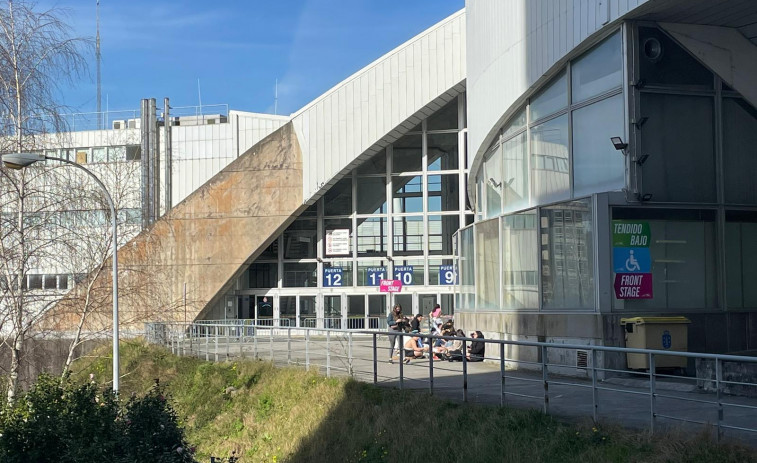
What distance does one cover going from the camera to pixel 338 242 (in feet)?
172

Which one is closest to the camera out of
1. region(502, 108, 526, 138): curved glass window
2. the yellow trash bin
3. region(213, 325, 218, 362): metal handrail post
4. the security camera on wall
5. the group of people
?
the yellow trash bin

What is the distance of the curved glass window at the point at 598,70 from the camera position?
1895cm

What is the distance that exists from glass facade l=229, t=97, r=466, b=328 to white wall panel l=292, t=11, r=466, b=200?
110 inches

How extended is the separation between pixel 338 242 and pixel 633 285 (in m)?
34.9

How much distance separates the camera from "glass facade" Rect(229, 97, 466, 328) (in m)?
50.8

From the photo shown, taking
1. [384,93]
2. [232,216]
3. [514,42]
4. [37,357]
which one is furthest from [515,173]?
[232,216]

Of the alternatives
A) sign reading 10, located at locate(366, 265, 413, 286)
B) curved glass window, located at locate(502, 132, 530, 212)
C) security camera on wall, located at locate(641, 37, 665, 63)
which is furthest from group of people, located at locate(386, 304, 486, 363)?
sign reading 10, located at locate(366, 265, 413, 286)

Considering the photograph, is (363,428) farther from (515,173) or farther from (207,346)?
(207,346)

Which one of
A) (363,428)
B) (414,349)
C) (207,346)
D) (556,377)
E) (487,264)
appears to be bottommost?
(363,428)

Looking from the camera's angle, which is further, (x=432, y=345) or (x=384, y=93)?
(x=384, y=93)

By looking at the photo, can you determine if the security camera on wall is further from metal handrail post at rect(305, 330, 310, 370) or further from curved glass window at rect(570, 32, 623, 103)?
metal handrail post at rect(305, 330, 310, 370)

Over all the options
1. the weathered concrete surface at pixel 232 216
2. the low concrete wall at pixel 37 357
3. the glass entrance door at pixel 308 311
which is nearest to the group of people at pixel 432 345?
the low concrete wall at pixel 37 357

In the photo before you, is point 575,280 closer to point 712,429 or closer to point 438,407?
point 438,407

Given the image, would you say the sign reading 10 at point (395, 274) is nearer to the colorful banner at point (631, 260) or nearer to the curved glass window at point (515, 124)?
the curved glass window at point (515, 124)
